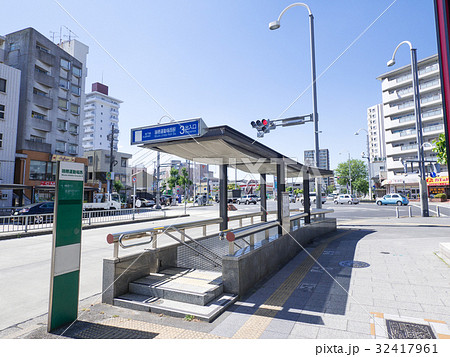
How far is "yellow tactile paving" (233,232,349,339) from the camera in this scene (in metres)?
3.44

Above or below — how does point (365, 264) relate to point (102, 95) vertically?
below

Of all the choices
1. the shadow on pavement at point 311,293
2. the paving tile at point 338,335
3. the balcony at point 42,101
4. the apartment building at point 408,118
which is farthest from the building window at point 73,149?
the apartment building at point 408,118

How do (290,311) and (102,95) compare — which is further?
(102,95)

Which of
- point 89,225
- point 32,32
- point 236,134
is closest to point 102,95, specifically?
point 32,32

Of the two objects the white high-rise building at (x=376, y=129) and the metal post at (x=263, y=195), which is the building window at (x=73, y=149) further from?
the white high-rise building at (x=376, y=129)

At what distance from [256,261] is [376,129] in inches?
4907

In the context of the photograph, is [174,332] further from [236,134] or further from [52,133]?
[52,133]

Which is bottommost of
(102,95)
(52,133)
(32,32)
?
(52,133)

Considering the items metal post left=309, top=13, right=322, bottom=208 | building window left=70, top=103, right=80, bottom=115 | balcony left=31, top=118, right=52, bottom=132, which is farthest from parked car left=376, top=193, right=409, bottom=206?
building window left=70, top=103, right=80, bottom=115

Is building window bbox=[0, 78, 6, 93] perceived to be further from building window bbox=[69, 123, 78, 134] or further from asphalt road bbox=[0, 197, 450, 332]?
asphalt road bbox=[0, 197, 450, 332]

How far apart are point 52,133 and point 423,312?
41.0 metres

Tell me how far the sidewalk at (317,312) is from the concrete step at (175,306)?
0.09 meters

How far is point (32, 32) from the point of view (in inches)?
1267
